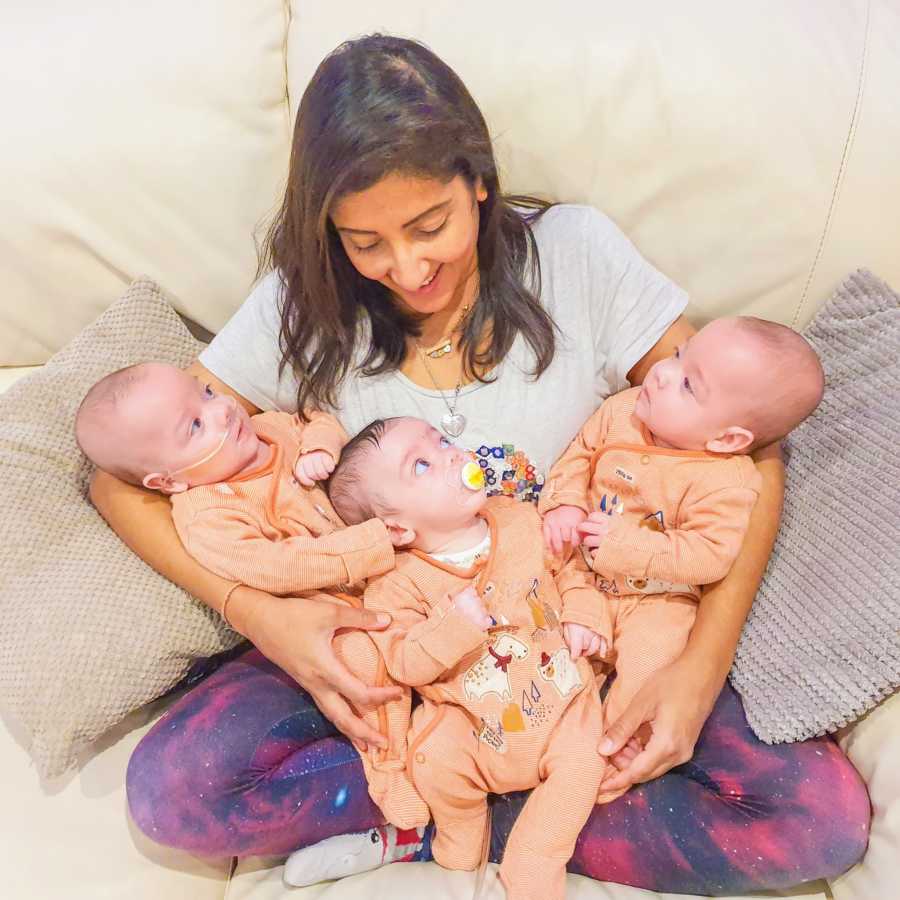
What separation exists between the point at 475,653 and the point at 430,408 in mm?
411

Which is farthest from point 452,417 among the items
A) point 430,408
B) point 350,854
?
point 350,854

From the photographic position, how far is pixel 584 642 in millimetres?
1271

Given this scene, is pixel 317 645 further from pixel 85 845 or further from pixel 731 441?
pixel 731 441

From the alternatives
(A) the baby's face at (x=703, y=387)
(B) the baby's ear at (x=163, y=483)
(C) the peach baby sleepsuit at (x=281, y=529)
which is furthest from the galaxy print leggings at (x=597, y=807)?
(A) the baby's face at (x=703, y=387)

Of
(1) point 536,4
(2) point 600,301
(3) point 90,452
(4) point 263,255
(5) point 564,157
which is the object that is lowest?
(3) point 90,452

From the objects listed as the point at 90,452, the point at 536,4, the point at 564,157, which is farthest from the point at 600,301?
the point at 90,452

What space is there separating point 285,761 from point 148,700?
0.77 ft

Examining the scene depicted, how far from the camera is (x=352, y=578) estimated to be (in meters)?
1.25

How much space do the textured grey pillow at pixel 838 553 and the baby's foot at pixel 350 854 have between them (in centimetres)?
56

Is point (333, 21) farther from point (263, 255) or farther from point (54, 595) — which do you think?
point (54, 595)

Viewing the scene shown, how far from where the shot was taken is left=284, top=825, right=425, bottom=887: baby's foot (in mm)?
1258

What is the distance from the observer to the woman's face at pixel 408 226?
108cm

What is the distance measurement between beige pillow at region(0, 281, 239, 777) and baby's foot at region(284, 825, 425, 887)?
0.34m

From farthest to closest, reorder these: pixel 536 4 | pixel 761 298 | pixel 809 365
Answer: pixel 761 298 < pixel 536 4 < pixel 809 365
